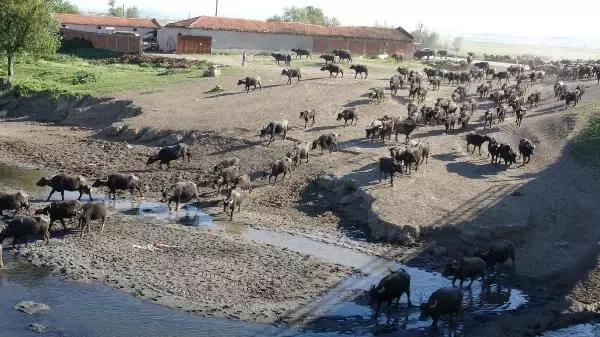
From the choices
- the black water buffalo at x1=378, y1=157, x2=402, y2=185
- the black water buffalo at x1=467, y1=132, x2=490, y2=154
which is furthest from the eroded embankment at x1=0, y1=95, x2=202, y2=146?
the black water buffalo at x1=467, y1=132, x2=490, y2=154

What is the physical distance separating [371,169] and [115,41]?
42.4 m

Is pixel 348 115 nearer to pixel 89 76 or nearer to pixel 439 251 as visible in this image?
pixel 439 251

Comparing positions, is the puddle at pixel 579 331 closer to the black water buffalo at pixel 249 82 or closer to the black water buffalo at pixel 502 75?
the black water buffalo at pixel 249 82

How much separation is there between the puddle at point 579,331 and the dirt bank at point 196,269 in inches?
203

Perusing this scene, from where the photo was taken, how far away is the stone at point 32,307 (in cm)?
1482

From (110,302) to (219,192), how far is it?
9.36 m

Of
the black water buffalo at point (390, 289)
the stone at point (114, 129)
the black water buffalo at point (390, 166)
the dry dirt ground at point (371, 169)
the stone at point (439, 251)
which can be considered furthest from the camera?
the stone at point (114, 129)

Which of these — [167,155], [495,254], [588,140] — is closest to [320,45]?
[588,140]

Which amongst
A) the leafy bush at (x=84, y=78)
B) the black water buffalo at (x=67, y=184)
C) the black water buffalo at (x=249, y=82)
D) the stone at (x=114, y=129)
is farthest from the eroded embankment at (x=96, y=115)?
the black water buffalo at (x=67, y=184)

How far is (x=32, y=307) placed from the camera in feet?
49.2

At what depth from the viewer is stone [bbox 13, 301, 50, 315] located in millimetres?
14818

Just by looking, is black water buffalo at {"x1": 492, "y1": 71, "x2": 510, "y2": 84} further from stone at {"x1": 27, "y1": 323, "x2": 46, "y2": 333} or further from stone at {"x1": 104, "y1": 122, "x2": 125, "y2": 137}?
stone at {"x1": 27, "y1": 323, "x2": 46, "y2": 333}

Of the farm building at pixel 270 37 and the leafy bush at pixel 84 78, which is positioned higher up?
the farm building at pixel 270 37

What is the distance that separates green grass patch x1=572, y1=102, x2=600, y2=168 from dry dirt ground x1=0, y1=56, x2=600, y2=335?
20.1 inches
